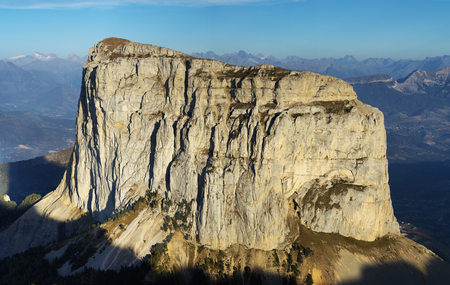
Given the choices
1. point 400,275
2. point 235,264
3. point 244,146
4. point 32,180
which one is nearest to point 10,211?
point 32,180

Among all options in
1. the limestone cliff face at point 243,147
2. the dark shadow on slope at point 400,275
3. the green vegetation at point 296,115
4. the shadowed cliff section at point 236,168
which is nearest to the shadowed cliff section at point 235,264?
the dark shadow on slope at point 400,275

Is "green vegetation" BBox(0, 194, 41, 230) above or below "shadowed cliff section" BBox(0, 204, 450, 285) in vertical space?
below

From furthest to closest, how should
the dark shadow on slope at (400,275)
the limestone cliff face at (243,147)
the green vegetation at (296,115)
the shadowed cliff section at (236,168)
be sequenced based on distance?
1. the green vegetation at (296,115)
2. the limestone cliff face at (243,147)
3. the shadowed cliff section at (236,168)
4. the dark shadow on slope at (400,275)

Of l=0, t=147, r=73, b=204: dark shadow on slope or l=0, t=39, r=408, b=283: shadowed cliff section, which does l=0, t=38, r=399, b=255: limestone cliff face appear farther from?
l=0, t=147, r=73, b=204: dark shadow on slope

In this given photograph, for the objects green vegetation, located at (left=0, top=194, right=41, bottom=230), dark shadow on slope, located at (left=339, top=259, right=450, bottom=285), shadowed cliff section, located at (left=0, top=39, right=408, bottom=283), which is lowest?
green vegetation, located at (left=0, top=194, right=41, bottom=230)

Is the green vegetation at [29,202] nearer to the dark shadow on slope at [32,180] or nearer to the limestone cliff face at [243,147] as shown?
the dark shadow on slope at [32,180]

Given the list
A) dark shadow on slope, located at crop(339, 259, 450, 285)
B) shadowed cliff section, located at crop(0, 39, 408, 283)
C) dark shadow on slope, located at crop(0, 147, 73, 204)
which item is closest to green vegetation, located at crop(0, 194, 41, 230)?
shadowed cliff section, located at crop(0, 39, 408, 283)

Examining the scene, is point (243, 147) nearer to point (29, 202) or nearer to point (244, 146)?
point (244, 146)

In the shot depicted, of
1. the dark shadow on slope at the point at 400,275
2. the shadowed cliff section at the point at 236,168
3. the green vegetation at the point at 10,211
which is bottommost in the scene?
the green vegetation at the point at 10,211
